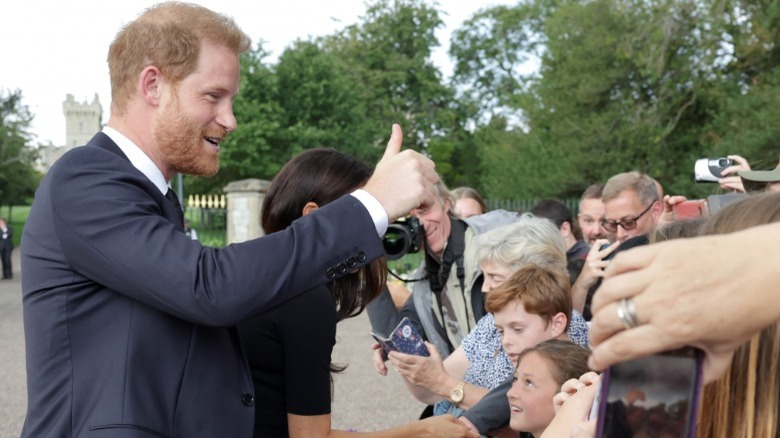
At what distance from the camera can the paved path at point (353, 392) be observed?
7.58 metres

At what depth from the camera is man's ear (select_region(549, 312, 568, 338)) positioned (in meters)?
3.52

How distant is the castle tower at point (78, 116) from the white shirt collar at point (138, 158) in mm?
124360

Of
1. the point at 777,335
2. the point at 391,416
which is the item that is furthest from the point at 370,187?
the point at 391,416

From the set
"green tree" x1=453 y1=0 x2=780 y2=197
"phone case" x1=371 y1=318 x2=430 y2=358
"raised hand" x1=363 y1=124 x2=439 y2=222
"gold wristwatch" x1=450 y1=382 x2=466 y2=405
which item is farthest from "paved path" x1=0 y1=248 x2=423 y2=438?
"green tree" x1=453 y1=0 x2=780 y2=197

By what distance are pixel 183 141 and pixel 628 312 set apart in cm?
127

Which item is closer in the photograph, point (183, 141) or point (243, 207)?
point (183, 141)

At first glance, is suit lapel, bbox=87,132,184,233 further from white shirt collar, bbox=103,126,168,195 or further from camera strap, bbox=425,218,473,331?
camera strap, bbox=425,218,473,331

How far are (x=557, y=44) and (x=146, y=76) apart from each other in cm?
3343

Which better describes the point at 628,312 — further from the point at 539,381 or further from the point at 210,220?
the point at 210,220

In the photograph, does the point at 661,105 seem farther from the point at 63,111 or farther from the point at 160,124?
the point at 63,111

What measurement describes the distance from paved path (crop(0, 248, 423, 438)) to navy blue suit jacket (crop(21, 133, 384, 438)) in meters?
4.14

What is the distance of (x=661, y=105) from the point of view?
30078 millimetres

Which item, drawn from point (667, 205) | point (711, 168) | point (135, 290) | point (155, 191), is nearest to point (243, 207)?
point (667, 205)

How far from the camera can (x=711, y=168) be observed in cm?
452
